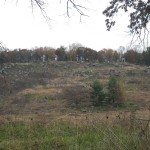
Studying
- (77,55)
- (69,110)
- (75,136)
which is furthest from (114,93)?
(77,55)

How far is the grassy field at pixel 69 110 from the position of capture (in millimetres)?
4809

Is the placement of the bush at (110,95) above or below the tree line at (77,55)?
below

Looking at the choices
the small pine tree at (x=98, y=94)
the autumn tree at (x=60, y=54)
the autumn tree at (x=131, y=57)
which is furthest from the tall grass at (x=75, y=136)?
the autumn tree at (x=60, y=54)

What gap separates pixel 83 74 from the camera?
95.2 metres

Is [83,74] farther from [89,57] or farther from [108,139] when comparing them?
[108,139]

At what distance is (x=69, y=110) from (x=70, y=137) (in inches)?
1969

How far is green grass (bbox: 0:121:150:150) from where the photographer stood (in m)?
3.73

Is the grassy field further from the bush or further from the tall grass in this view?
the bush

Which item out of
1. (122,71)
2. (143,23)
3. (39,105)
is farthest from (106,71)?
(143,23)

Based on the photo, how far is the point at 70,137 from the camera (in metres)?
5.67

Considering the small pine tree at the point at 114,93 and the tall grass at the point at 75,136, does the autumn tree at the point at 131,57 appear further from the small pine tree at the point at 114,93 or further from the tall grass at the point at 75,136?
the tall grass at the point at 75,136

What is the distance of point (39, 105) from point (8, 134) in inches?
2269

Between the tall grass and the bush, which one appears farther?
the bush

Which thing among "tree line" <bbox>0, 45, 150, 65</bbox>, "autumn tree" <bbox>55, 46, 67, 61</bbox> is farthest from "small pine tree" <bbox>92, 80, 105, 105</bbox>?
"autumn tree" <bbox>55, 46, 67, 61</bbox>
